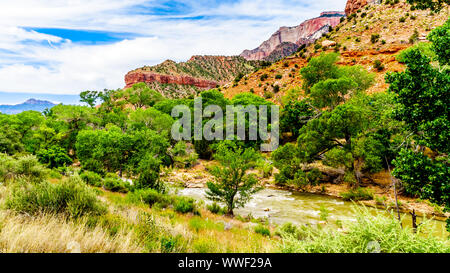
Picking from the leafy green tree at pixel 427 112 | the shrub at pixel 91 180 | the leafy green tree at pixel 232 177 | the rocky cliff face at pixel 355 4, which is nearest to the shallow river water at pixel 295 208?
the leafy green tree at pixel 232 177

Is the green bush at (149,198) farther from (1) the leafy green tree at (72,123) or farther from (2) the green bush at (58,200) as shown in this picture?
(1) the leafy green tree at (72,123)

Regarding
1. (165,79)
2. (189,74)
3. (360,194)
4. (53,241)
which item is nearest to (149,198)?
(53,241)

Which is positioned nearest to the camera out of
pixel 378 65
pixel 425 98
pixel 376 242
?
pixel 376 242

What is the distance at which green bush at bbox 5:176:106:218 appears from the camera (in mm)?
4695

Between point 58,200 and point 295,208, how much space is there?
1424 centimetres

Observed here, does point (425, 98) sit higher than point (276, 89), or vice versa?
point (276, 89)

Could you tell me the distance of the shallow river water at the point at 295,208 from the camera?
1322 cm

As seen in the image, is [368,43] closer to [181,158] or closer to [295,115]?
[295,115]

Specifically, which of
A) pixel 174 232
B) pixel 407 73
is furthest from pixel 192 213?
pixel 407 73

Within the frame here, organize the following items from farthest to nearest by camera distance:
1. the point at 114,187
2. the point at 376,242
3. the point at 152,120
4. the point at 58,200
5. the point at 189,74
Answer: the point at 189,74, the point at 152,120, the point at 114,187, the point at 58,200, the point at 376,242

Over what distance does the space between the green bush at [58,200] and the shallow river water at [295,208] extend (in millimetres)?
10133

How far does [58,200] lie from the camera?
505 centimetres
